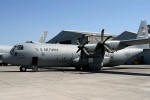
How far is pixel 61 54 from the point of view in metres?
26.2

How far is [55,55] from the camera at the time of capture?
84.3 ft

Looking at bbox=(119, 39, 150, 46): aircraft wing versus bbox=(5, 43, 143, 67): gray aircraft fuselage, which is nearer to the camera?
bbox=(5, 43, 143, 67): gray aircraft fuselage

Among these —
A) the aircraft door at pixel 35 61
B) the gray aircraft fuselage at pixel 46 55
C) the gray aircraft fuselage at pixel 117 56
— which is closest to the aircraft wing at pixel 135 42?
the gray aircraft fuselage at pixel 117 56

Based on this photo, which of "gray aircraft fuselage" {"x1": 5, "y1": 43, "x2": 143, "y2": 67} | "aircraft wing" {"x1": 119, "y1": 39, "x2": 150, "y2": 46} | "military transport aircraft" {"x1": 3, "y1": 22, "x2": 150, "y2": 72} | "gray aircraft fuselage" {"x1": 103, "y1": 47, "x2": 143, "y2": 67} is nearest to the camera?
"gray aircraft fuselage" {"x1": 5, "y1": 43, "x2": 143, "y2": 67}

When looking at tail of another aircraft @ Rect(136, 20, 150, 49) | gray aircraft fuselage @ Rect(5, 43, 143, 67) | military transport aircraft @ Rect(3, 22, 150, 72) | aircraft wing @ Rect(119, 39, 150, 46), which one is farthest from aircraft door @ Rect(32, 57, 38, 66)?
tail of another aircraft @ Rect(136, 20, 150, 49)

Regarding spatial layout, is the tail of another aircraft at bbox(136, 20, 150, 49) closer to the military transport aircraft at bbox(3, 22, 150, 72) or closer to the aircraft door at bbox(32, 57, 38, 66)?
the military transport aircraft at bbox(3, 22, 150, 72)

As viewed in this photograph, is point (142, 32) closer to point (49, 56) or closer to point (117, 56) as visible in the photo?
point (117, 56)

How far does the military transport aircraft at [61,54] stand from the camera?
23938 millimetres

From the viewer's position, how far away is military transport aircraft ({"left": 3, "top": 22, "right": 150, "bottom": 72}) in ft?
78.5

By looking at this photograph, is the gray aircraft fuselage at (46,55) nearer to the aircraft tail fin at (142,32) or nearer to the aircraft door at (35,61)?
the aircraft door at (35,61)

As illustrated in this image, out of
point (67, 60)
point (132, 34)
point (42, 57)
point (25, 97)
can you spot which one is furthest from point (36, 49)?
point (132, 34)

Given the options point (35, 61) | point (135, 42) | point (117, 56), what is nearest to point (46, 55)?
point (35, 61)

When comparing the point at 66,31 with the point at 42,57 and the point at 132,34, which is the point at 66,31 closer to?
the point at 132,34

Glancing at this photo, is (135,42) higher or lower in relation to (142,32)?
lower
